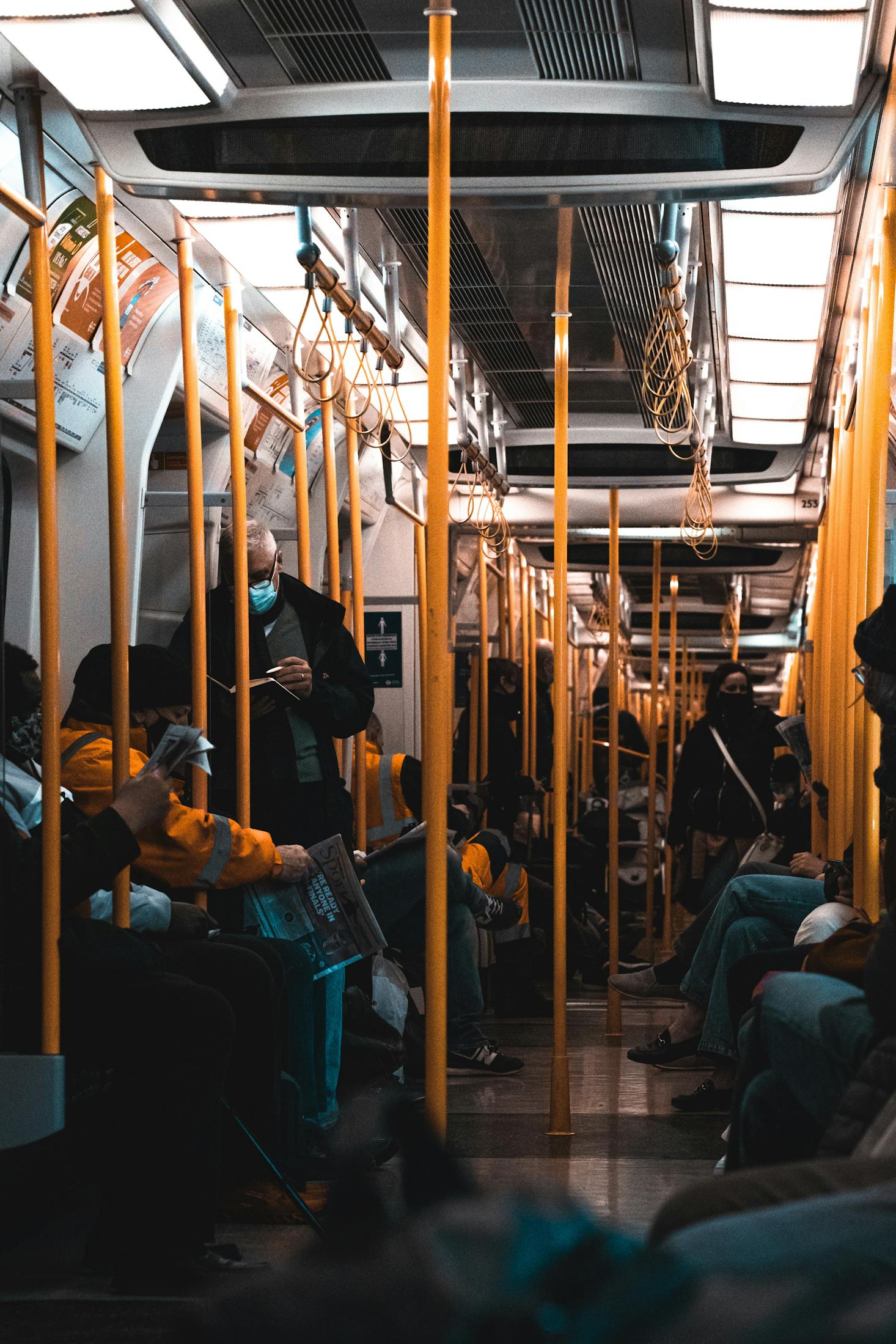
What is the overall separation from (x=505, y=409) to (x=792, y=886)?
3758 mm

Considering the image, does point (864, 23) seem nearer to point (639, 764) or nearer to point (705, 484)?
point (705, 484)

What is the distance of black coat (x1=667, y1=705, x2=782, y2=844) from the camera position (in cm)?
805

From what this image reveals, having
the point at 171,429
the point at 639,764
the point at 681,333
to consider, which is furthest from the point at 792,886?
the point at 639,764

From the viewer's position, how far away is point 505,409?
329 inches

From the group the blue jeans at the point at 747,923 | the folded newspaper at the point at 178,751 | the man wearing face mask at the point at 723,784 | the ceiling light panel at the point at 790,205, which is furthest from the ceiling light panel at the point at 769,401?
the folded newspaper at the point at 178,751

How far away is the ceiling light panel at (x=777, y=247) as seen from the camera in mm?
5141

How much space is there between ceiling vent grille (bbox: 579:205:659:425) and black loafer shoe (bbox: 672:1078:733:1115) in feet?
9.74

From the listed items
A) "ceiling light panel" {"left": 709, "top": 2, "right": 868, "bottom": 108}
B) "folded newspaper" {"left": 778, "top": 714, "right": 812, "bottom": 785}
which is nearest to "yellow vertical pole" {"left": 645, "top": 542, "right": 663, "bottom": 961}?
"folded newspaper" {"left": 778, "top": 714, "right": 812, "bottom": 785}

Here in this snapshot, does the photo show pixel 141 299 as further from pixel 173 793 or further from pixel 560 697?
pixel 173 793

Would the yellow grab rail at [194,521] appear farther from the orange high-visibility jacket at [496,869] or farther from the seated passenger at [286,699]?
the orange high-visibility jacket at [496,869]

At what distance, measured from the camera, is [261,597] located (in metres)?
5.38

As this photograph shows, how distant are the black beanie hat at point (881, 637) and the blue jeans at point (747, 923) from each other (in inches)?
55.7

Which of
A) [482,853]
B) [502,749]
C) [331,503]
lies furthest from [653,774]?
[331,503]

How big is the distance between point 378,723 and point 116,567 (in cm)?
402
